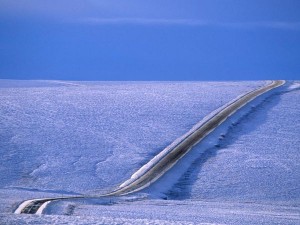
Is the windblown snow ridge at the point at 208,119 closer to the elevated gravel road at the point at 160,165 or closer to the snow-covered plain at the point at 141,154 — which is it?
the elevated gravel road at the point at 160,165

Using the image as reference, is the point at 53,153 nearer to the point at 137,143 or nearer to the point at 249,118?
the point at 137,143

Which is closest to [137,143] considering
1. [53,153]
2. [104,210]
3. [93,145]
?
[93,145]

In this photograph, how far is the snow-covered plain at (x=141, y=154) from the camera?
520 inches

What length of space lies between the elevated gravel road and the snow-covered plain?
392mm

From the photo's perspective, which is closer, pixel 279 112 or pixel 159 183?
pixel 159 183

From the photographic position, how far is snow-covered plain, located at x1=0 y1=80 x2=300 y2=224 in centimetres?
1320

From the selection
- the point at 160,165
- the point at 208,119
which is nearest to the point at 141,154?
the point at 160,165

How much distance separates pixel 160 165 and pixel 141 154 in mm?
2268

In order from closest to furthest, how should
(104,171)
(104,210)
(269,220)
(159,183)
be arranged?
1. (269,220)
2. (104,210)
3. (159,183)
4. (104,171)

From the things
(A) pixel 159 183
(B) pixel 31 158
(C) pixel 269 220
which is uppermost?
(B) pixel 31 158

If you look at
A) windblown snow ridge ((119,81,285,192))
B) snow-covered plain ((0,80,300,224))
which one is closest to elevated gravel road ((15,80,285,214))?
windblown snow ridge ((119,81,285,192))

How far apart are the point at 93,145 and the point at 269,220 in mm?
14152

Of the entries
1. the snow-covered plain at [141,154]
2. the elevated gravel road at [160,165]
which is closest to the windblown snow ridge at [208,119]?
the elevated gravel road at [160,165]

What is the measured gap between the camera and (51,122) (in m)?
27.3
